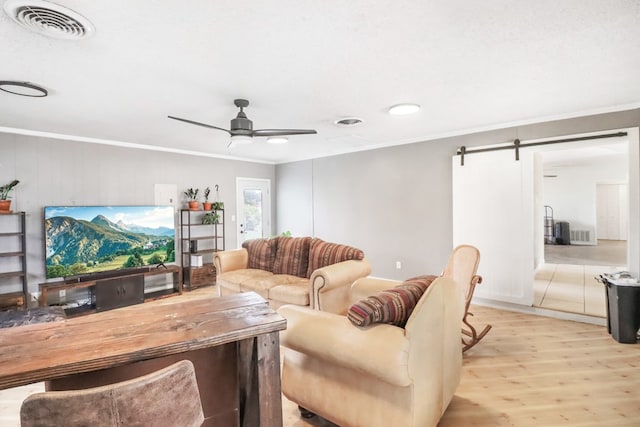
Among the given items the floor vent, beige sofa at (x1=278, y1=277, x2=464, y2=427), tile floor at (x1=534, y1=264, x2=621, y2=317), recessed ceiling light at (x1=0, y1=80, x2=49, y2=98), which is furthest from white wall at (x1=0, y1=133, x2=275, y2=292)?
the floor vent

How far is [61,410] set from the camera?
0.77 m

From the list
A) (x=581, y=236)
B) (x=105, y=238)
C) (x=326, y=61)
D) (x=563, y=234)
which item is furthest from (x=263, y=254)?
(x=581, y=236)

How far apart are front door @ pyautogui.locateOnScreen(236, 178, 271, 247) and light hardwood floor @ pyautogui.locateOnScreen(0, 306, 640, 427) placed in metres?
4.16

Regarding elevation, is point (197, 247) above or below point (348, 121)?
below

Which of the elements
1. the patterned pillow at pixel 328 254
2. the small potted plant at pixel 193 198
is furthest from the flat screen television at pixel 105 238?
the patterned pillow at pixel 328 254

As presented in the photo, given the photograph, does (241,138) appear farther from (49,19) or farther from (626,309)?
(626,309)

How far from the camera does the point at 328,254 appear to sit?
372cm

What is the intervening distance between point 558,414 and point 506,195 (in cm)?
258

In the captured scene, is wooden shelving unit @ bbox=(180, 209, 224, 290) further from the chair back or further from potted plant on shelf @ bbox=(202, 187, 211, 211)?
the chair back

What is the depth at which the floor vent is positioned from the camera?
943 cm

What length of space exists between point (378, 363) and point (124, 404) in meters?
1.04

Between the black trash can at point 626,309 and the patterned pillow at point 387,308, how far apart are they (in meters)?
2.65

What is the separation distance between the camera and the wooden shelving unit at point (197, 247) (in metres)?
5.23

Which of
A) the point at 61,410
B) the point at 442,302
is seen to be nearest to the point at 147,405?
the point at 61,410
